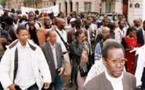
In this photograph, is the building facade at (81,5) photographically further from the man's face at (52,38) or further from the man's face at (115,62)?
the man's face at (115,62)

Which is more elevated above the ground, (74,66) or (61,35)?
(61,35)

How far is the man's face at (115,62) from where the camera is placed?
11.6ft

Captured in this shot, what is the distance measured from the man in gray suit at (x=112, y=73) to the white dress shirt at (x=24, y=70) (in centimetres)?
270

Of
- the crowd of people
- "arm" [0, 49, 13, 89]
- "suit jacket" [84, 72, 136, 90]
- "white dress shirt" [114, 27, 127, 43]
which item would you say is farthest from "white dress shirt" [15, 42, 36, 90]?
"white dress shirt" [114, 27, 127, 43]

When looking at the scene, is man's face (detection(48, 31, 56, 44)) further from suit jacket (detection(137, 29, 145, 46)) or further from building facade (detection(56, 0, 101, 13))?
building facade (detection(56, 0, 101, 13))

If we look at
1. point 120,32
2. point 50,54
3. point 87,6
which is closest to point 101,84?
point 50,54

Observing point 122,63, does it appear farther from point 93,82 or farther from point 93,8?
point 93,8

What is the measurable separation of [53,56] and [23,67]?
55.9 inches

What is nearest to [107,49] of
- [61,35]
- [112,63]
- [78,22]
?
[112,63]

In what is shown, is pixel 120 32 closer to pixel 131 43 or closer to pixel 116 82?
pixel 131 43

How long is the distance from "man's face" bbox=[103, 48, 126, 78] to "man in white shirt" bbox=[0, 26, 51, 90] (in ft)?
9.10

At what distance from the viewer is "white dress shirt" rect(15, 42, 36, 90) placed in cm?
623

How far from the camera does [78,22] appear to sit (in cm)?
1182

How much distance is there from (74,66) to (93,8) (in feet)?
168
